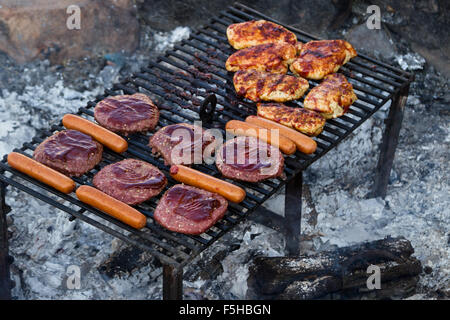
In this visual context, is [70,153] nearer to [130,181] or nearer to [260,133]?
[130,181]

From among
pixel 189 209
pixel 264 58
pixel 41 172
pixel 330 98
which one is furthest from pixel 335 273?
pixel 41 172

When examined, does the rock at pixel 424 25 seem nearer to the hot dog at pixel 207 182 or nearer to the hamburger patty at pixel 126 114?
the hamburger patty at pixel 126 114

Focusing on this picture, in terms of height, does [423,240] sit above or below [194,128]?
below

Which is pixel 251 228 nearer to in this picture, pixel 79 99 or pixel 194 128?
pixel 194 128

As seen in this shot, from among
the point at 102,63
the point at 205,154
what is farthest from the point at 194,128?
the point at 102,63
